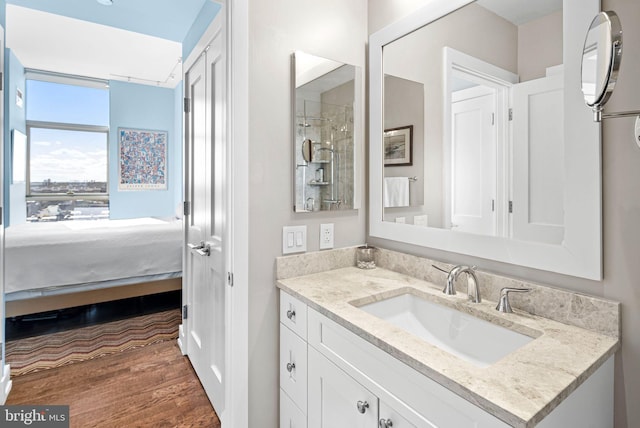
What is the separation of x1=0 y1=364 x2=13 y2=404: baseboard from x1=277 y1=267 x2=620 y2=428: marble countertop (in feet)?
6.32

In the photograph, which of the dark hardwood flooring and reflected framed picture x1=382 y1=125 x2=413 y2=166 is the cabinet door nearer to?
reflected framed picture x1=382 y1=125 x2=413 y2=166

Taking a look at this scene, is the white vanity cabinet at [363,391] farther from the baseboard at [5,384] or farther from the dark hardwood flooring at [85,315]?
the dark hardwood flooring at [85,315]

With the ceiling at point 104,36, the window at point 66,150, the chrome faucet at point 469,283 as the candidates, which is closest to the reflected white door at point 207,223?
the ceiling at point 104,36

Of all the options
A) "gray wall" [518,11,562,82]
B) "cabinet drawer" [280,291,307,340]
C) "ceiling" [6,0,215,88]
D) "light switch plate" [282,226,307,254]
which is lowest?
"cabinet drawer" [280,291,307,340]

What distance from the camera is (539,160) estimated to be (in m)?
1.06

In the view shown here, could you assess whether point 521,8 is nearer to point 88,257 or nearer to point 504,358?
point 504,358

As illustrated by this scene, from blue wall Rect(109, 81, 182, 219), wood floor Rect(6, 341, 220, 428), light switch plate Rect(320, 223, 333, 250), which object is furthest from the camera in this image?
blue wall Rect(109, 81, 182, 219)

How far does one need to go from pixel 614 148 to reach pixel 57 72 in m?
6.55

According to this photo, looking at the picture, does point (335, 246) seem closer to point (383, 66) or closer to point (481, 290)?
point (481, 290)

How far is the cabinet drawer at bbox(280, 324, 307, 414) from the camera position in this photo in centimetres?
127

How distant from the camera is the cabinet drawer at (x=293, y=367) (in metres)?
1.27

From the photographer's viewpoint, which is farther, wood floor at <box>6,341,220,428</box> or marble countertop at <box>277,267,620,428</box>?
wood floor at <box>6,341,220,428</box>

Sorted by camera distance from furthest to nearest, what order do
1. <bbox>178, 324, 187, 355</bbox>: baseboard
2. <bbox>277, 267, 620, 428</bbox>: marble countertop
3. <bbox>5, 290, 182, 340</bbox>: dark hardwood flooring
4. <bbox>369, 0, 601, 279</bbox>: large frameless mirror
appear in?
1. <bbox>5, 290, 182, 340</bbox>: dark hardwood flooring
2. <bbox>178, 324, 187, 355</bbox>: baseboard
3. <bbox>369, 0, 601, 279</bbox>: large frameless mirror
4. <bbox>277, 267, 620, 428</bbox>: marble countertop

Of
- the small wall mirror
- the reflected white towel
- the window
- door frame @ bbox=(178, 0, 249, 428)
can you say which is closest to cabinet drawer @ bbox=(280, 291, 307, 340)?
door frame @ bbox=(178, 0, 249, 428)
